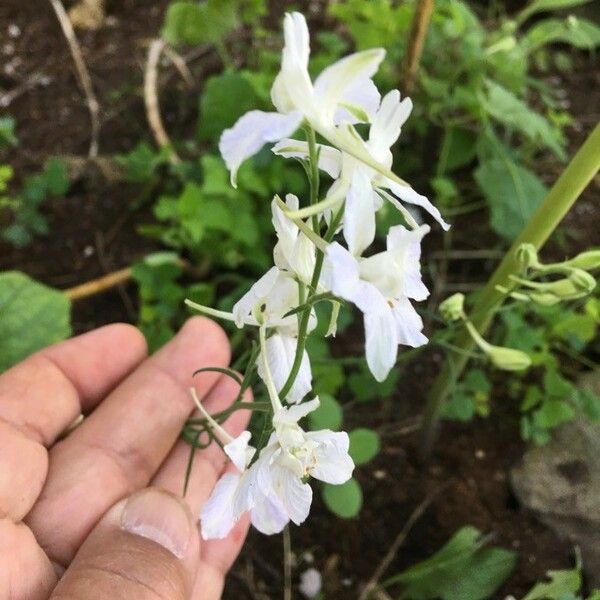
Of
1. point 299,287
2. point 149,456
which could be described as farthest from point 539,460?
point 299,287

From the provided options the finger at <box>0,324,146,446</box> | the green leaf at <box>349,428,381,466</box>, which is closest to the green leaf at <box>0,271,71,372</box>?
the finger at <box>0,324,146,446</box>

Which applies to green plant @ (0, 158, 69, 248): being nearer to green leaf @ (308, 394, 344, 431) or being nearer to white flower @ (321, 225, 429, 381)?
green leaf @ (308, 394, 344, 431)

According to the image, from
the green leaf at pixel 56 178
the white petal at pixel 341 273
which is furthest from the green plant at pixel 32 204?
the white petal at pixel 341 273

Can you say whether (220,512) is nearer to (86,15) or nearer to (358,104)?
(358,104)

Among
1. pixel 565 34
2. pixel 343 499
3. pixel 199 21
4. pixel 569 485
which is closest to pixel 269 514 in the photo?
pixel 343 499

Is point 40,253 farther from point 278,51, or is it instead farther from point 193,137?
point 278,51

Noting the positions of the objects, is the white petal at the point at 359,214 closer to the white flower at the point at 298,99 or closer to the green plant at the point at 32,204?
the white flower at the point at 298,99
